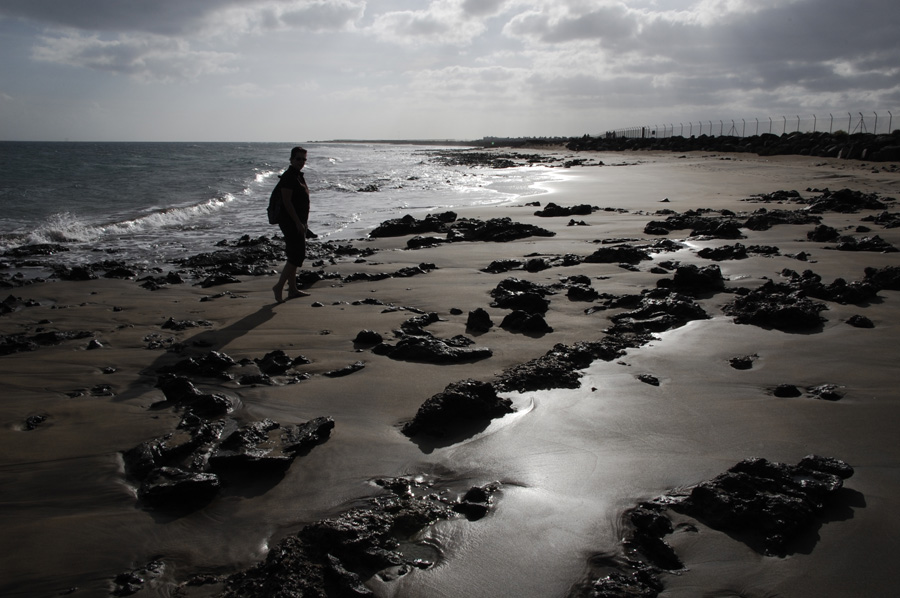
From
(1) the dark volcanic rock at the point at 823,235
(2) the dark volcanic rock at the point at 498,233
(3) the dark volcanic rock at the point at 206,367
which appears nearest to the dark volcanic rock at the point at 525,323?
(3) the dark volcanic rock at the point at 206,367

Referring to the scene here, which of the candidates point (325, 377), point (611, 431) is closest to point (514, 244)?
point (325, 377)

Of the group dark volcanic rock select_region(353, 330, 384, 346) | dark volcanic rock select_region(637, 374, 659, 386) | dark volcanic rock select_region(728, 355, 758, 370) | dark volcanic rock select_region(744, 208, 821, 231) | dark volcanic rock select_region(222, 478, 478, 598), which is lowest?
dark volcanic rock select_region(222, 478, 478, 598)

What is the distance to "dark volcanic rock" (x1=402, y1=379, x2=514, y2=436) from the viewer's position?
3.30 m

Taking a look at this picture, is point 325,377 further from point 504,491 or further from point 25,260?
point 25,260

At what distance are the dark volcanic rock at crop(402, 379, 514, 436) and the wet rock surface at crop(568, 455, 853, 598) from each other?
1084mm

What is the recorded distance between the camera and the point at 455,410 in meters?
3.34

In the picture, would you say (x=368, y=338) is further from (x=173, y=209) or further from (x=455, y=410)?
(x=173, y=209)

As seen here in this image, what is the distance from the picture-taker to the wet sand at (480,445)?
2.24 meters

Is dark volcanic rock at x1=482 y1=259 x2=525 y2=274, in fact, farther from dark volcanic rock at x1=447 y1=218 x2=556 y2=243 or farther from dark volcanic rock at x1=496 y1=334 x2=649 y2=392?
dark volcanic rock at x1=496 y1=334 x2=649 y2=392

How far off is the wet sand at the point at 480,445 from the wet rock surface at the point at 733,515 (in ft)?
0.20

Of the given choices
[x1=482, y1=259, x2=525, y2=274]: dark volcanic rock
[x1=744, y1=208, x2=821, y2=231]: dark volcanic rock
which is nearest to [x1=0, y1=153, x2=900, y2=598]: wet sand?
[x1=482, y1=259, x2=525, y2=274]: dark volcanic rock

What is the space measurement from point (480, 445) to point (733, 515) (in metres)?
1.25

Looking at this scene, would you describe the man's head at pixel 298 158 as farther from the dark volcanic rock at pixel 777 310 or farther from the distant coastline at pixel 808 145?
the distant coastline at pixel 808 145

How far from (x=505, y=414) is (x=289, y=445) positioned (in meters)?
1.24
